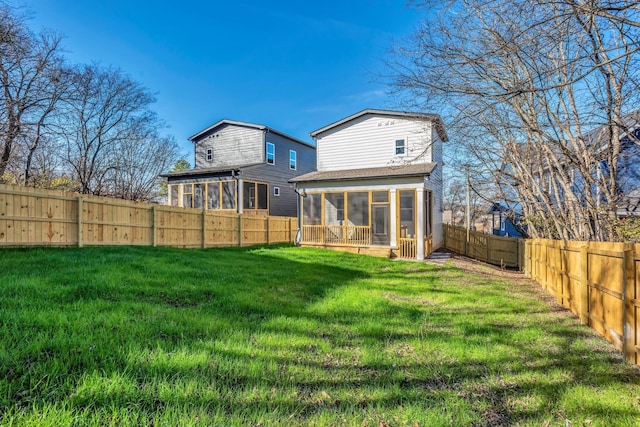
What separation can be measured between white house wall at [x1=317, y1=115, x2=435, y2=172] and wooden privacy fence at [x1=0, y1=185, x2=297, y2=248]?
5.89m

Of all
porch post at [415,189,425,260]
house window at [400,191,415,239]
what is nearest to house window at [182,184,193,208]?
house window at [400,191,415,239]

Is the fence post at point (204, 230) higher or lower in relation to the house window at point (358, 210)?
lower

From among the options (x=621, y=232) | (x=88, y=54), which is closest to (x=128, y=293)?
(x=621, y=232)

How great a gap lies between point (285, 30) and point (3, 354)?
667 inches

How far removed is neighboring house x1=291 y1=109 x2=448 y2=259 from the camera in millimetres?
13219

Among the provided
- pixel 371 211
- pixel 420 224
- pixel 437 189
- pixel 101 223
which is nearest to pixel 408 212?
pixel 437 189

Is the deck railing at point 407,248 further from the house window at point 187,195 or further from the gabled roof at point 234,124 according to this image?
the house window at point 187,195

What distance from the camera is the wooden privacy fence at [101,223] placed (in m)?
7.00

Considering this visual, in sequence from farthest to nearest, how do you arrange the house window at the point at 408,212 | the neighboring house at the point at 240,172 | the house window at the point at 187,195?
the house window at the point at 187,195 → the neighboring house at the point at 240,172 → the house window at the point at 408,212

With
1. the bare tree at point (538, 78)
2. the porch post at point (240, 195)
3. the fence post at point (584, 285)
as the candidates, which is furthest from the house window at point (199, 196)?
the fence post at point (584, 285)

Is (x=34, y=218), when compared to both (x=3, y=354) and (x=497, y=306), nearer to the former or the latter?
(x=3, y=354)

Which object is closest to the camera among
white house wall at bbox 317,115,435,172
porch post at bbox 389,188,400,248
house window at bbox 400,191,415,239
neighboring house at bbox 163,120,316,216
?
porch post at bbox 389,188,400,248

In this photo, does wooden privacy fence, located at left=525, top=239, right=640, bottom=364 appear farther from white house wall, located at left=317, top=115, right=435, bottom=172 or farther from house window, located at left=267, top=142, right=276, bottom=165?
house window, located at left=267, top=142, right=276, bottom=165

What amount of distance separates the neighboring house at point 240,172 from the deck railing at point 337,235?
4.61 meters
